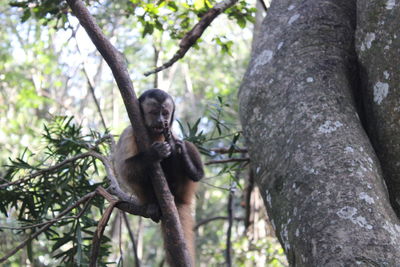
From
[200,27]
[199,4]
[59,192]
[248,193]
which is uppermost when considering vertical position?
[199,4]

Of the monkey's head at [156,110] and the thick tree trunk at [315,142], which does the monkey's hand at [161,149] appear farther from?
the thick tree trunk at [315,142]

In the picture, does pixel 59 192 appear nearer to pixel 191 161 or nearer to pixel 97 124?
pixel 191 161

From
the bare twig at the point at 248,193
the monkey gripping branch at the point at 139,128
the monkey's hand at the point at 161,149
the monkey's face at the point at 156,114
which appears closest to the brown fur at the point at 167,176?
the monkey's face at the point at 156,114

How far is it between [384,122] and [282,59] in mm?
693

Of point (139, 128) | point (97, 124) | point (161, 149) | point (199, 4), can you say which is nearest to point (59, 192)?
Result: point (161, 149)

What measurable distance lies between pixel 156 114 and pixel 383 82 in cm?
181

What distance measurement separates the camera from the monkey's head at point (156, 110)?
3.63 metres

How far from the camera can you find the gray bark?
2291 millimetres

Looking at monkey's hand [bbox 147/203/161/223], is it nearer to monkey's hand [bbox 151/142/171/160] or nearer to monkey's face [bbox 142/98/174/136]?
monkey's hand [bbox 151/142/171/160]

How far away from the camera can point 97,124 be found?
1191 centimetres

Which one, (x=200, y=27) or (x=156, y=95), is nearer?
(x=200, y=27)

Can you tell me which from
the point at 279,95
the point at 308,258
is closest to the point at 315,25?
the point at 279,95

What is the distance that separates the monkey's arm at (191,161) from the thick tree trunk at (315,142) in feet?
3.52

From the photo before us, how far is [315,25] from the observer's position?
2.84 metres
